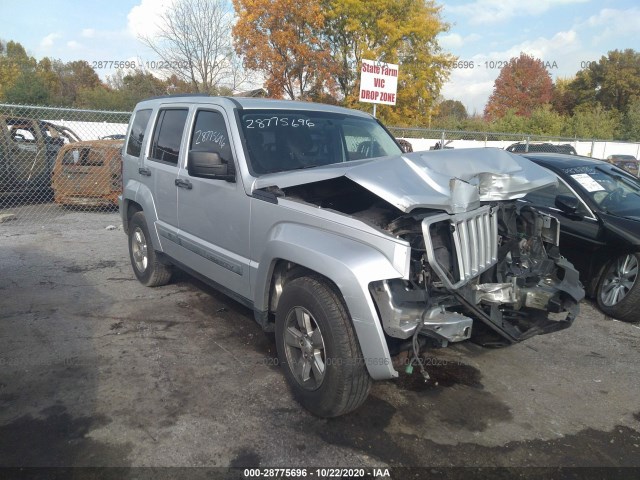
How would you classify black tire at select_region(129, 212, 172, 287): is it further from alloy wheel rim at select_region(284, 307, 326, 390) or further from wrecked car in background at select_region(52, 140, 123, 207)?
wrecked car in background at select_region(52, 140, 123, 207)

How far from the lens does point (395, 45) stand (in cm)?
2848

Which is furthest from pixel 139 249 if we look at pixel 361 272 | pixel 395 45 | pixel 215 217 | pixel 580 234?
pixel 395 45

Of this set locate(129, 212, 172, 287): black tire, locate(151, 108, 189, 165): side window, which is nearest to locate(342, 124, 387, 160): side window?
locate(151, 108, 189, 165): side window

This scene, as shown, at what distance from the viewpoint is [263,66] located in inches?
1032

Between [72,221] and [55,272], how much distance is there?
3.79 meters

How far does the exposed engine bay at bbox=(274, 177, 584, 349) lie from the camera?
9.36ft

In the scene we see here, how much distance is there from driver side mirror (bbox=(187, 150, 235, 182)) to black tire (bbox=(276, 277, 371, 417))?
1.06 m

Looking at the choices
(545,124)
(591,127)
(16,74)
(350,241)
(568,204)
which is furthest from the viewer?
(16,74)

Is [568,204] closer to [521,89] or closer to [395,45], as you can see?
[395,45]

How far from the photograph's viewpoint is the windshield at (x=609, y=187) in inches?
215

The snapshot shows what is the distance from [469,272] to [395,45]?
2803cm

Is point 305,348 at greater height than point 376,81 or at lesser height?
lesser

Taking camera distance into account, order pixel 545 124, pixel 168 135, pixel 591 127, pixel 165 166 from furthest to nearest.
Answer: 1. pixel 591 127
2. pixel 545 124
3. pixel 168 135
4. pixel 165 166

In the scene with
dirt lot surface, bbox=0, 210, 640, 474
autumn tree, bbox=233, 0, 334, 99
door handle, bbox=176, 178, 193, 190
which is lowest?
dirt lot surface, bbox=0, 210, 640, 474
